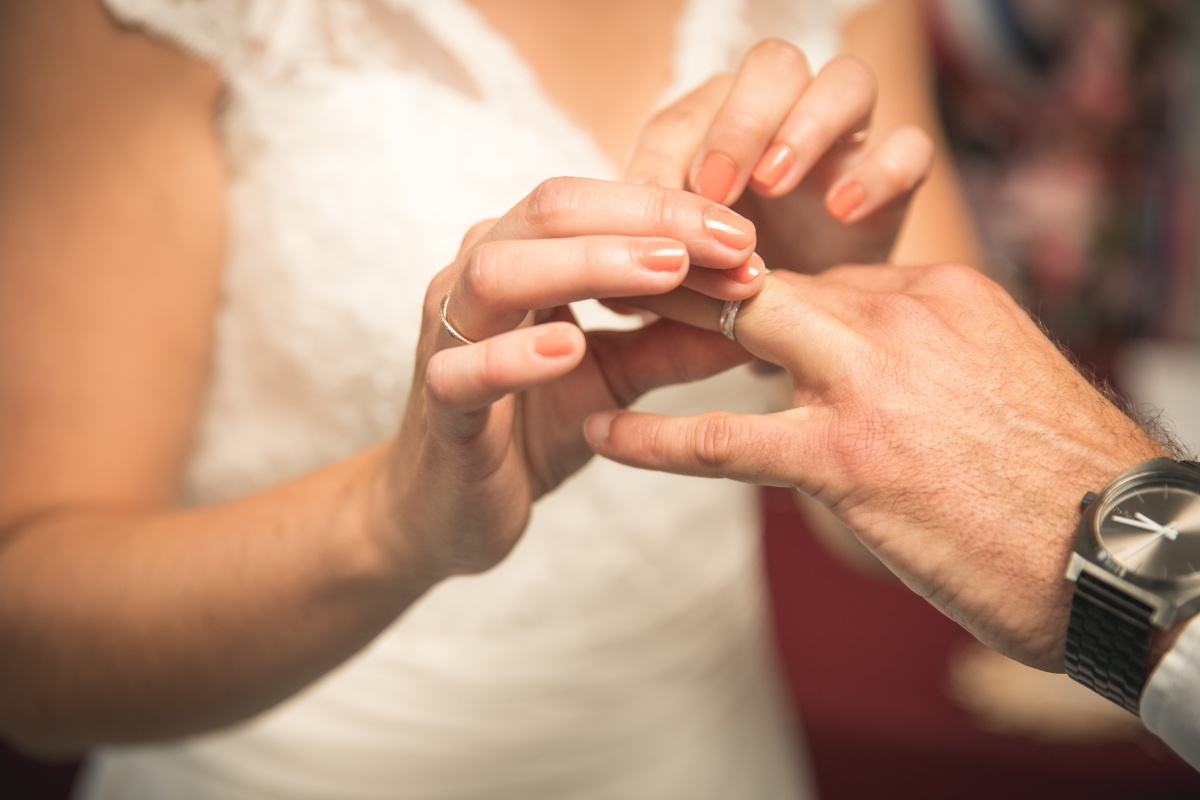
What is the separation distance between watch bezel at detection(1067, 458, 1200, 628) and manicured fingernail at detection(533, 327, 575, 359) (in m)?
0.30

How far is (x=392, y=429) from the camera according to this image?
0.83 m

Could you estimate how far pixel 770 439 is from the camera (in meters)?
0.51

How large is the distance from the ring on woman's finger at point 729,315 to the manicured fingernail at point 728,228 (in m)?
0.06

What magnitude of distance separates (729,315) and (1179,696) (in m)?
0.33

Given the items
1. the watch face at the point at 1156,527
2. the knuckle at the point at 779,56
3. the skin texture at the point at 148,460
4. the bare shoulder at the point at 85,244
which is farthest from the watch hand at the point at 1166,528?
the bare shoulder at the point at 85,244

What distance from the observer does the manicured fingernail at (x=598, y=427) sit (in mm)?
564

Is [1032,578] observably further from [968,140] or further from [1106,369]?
[968,140]

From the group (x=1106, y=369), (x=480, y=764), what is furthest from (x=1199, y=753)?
(x=1106, y=369)

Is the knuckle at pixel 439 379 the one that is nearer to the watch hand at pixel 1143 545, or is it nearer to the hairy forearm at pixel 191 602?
the hairy forearm at pixel 191 602

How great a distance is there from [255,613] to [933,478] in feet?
1.65

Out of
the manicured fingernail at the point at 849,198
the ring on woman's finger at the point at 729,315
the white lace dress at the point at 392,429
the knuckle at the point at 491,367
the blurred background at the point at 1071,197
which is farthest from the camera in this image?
Result: the blurred background at the point at 1071,197

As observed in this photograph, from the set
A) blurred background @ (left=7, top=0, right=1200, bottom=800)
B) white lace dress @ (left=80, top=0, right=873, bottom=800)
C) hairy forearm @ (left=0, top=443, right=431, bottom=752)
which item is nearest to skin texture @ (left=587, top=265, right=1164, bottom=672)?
hairy forearm @ (left=0, top=443, right=431, bottom=752)

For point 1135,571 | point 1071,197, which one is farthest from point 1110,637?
point 1071,197

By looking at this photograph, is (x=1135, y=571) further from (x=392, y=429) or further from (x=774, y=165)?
(x=392, y=429)
